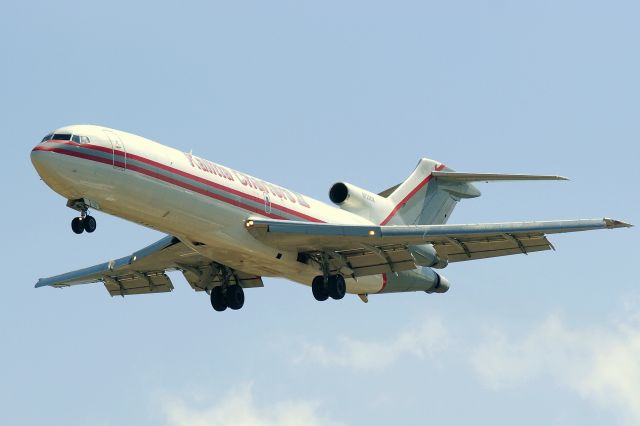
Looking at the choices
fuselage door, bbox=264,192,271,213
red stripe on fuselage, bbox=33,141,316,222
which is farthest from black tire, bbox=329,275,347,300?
fuselage door, bbox=264,192,271,213

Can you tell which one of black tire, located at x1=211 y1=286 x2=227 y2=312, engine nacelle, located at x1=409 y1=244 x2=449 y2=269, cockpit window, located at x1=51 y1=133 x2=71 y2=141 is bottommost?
black tire, located at x1=211 y1=286 x2=227 y2=312

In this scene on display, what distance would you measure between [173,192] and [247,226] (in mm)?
2423

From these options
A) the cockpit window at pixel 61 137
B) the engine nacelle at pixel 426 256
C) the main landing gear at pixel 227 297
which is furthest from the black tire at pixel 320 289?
the cockpit window at pixel 61 137

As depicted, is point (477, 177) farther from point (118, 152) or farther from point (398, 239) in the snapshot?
point (118, 152)

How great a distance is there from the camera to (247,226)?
34000mm

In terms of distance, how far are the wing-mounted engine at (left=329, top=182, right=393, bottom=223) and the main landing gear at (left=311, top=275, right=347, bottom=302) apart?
3.28m

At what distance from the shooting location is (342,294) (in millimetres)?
36125

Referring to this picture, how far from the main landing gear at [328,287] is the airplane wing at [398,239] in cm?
40

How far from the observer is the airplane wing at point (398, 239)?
111 feet

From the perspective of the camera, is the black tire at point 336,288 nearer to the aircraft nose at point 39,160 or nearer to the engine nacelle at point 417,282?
the engine nacelle at point 417,282

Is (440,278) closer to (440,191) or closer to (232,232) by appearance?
(440,191)

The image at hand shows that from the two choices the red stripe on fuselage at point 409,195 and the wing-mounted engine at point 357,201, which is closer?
the wing-mounted engine at point 357,201

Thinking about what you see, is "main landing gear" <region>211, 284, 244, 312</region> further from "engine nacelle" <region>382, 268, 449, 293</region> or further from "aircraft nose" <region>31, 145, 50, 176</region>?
"aircraft nose" <region>31, 145, 50, 176</region>

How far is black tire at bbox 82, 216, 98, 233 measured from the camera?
103 ft
